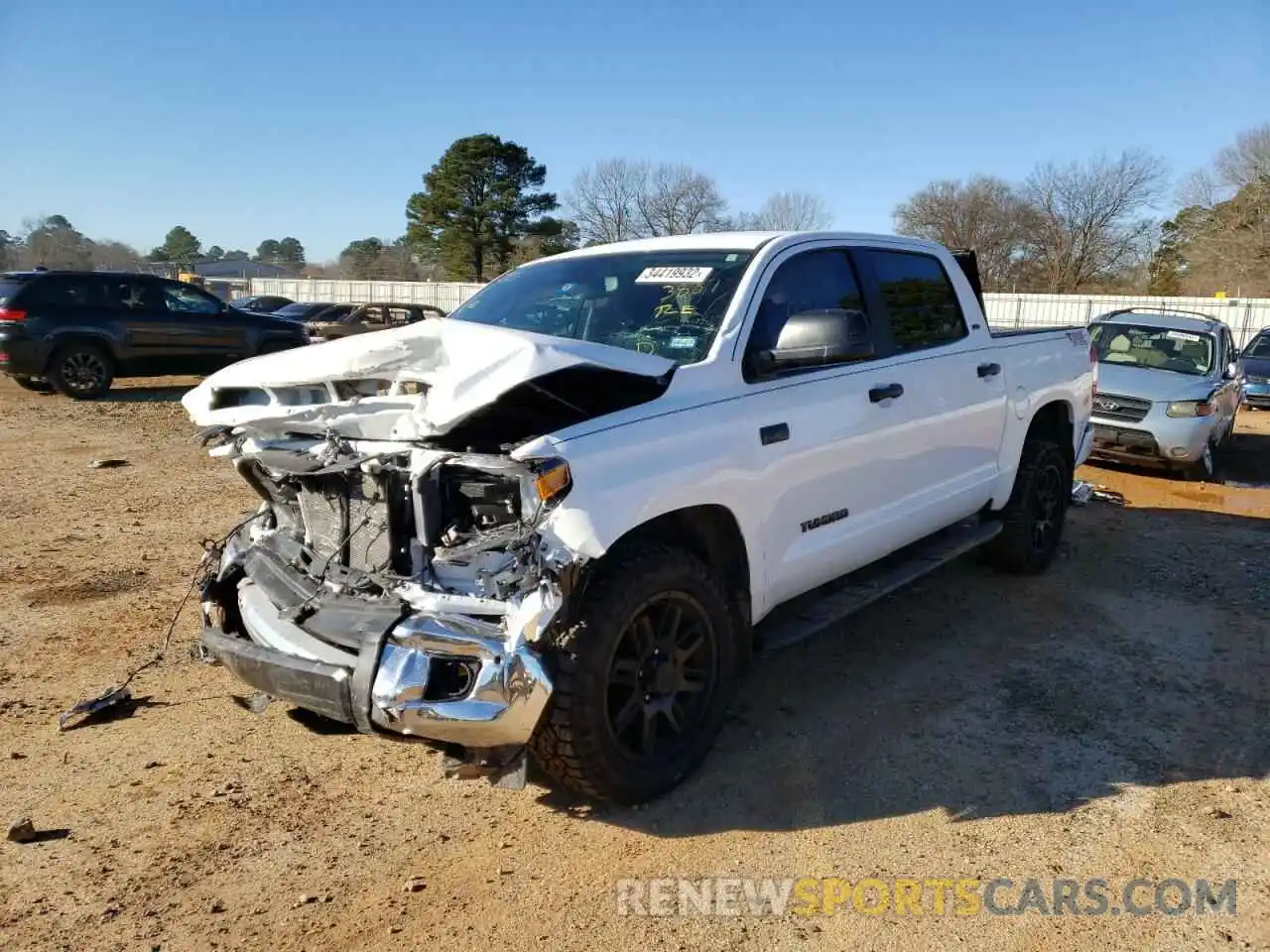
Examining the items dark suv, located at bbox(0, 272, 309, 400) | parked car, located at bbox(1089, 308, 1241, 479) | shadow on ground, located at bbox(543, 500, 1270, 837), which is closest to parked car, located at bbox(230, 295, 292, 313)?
dark suv, located at bbox(0, 272, 309, 400)

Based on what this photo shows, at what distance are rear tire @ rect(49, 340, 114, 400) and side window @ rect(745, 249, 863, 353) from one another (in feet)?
41.1

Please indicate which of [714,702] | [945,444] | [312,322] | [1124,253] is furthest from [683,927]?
[1124,253]

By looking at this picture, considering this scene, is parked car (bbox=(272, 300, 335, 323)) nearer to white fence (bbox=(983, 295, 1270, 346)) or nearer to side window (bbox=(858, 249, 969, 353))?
white fence (bbox=(983, 295, 1270, 346))

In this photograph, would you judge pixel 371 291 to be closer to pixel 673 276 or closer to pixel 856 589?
pixel 673 276

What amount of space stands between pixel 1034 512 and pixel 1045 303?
30135 mm

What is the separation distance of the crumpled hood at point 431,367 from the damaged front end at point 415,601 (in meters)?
0.15

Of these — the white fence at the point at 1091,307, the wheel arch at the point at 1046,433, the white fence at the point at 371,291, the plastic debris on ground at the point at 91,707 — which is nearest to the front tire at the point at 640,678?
the plastic debris on ground at the point at 91,707

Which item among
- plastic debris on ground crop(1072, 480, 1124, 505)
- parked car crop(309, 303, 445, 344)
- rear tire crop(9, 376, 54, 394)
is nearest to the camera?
plastic debris on ground crop(1072, 480, 1124, 505)

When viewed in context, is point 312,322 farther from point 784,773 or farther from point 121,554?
point 784,773

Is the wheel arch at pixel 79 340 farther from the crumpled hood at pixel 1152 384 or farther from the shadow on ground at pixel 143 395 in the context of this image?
the crumpled hood at pixel 1152 384

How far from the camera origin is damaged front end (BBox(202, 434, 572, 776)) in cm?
285

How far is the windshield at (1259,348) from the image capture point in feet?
56.2

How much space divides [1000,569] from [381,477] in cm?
437

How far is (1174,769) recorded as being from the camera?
372 cm
